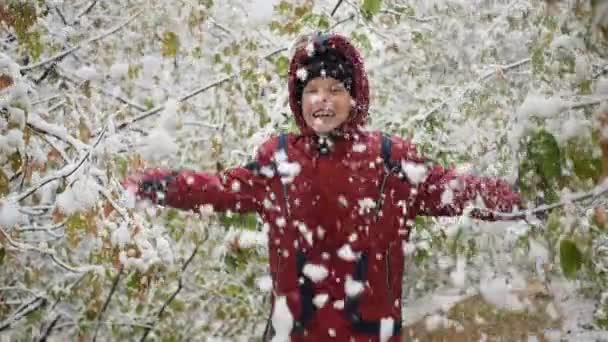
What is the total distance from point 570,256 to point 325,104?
1227 millimetres

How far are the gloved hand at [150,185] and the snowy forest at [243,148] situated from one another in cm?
6

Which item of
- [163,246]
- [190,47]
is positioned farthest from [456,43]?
[163,246]

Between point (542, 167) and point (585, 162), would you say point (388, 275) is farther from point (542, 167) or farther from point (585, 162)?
point (585, 162)

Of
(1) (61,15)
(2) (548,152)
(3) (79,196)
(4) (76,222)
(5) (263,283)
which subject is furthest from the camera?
(5) (263,283)

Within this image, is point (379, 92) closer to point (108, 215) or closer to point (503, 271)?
point (503, 271)

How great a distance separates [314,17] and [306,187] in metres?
1.92

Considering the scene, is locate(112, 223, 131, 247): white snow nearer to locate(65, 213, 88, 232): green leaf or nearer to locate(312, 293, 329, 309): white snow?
locate(65, 213, 88, 232): green leaf

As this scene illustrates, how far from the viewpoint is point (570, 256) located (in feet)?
5.19

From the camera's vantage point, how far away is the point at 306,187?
255cm

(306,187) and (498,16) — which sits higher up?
(498,16)

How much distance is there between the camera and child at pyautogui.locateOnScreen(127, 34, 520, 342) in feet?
8.23

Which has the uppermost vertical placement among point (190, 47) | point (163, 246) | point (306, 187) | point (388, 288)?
point (190, 47)

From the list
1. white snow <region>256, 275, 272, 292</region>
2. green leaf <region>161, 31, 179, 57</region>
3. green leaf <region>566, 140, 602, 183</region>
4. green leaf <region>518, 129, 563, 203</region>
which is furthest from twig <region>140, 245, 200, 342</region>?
green leaf <region>566, 140, 602, 183</region>

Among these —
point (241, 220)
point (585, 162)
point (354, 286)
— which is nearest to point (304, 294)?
point (354, 286)
